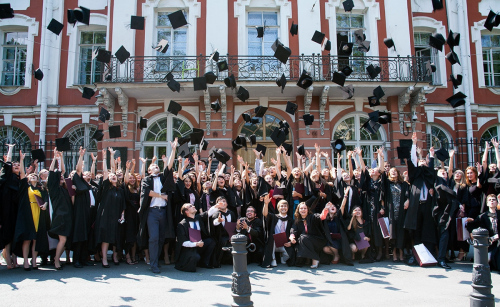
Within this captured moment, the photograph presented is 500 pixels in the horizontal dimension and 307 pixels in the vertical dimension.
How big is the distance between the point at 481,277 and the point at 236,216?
483cm

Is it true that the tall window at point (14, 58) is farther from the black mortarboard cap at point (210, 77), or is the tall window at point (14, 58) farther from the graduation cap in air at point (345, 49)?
the graduation cap in air at point (345, 49)

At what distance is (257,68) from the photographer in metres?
14.8

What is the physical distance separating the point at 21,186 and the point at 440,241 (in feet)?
25.8

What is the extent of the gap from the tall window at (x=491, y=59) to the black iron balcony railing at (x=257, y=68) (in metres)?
4.28

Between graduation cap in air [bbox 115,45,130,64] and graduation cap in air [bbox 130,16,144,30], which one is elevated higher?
graduation cap in air [bbox 130,16,144,30]

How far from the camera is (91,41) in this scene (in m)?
17.3

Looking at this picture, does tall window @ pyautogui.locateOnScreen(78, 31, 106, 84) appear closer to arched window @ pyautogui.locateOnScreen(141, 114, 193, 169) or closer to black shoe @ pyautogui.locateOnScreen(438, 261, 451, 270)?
arched window @ pyautogui.locateOnScreen(141, 114, 193, 169)

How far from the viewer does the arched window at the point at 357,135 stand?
15.4m

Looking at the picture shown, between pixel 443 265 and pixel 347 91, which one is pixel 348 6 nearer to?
pixel 347 91

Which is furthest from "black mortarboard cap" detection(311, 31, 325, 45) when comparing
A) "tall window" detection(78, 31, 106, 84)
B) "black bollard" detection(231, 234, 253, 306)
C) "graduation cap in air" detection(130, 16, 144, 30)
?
"black bollard" detection(231, 234, 253, 306)

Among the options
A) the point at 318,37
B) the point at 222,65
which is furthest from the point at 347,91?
the point at 222,65

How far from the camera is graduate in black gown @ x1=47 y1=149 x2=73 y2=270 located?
7633 mm

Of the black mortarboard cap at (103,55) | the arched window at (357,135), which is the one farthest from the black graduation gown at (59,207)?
the arched window at (357,135)

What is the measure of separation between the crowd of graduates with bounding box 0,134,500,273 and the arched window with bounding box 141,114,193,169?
650 cm
